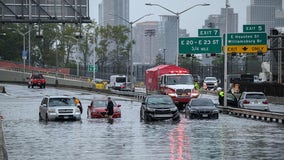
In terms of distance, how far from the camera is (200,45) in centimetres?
6975

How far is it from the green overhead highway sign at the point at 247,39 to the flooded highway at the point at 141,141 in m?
23.1

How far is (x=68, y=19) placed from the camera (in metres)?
65.1

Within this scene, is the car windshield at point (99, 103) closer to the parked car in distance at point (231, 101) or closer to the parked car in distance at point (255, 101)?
the parked car in distance at point (255, 101)

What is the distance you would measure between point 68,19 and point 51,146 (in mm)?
40540

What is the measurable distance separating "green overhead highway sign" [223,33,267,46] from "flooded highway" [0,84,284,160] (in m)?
23.1

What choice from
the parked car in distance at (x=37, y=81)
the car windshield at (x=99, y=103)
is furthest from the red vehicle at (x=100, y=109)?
the parked car in distance at (x=37, y=81)

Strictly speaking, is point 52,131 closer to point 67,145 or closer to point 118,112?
point 67,145

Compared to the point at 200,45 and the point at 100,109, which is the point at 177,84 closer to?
the point at 100,109

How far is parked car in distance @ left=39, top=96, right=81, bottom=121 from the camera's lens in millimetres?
41688

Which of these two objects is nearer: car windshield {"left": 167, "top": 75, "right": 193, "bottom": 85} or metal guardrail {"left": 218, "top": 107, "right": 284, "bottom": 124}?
metal guardrail {"left": 218, "top": 107, "right": 284, "bottom": 124}

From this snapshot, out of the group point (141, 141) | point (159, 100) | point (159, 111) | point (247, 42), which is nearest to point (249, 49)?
point (247, 42)

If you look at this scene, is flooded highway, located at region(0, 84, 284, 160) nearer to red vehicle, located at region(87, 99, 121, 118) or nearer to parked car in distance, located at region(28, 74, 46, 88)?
red vehicle, located at region(87, 99, 121, 118)

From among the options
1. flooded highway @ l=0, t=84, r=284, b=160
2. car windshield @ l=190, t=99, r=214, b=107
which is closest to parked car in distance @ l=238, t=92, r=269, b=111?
car windshield @ l=190, t=99, r=214, b=107

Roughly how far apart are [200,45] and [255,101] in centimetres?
1837
